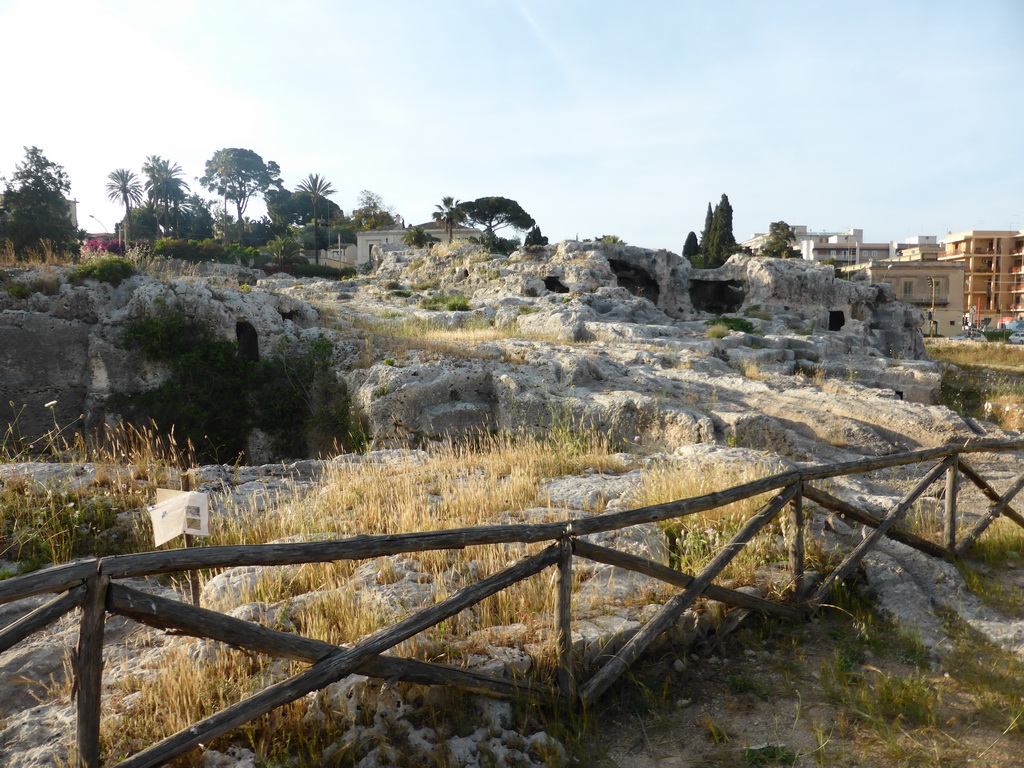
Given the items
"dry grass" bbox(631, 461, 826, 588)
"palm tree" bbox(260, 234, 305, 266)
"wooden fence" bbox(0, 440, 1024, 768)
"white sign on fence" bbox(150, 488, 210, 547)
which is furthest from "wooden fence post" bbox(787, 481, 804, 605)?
"palm tree" bbox(260, 234, 305, 266)

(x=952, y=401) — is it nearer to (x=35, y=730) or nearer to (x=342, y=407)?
(x=342, y=407)

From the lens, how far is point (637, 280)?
32.9m

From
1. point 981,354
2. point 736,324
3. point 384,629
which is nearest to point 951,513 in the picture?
point 384,629

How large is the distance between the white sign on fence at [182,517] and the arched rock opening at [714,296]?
3297 centimetres

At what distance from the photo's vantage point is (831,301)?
94.9 ft

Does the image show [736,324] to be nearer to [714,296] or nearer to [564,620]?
[714,296]

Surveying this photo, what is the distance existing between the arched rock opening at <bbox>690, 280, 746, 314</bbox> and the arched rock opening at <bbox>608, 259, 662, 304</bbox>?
294 cm

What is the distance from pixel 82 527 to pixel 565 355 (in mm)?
9266

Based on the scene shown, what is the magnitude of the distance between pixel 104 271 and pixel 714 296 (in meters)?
28.5

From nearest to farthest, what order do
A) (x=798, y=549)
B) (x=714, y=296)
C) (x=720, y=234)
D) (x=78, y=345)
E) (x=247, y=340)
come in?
(x=798, y=549)
(x=78, y=345)
(x=247, y=340)
(x=714, y=296)
(x=720, y=234)

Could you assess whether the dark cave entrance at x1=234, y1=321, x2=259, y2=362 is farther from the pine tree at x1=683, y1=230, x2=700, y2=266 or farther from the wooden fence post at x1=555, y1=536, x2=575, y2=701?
the pine tree at x1=683, y1=230, x2=700, y2=266

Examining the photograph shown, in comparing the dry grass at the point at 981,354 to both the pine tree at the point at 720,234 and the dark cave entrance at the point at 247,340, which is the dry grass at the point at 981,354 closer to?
the pine tree at the point at 720,234

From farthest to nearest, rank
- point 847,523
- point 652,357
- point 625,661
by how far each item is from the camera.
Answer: point 652,357, point 847,523, point 625,661

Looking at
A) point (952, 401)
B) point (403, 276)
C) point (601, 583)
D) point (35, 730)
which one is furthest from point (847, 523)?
point (403, 276)
